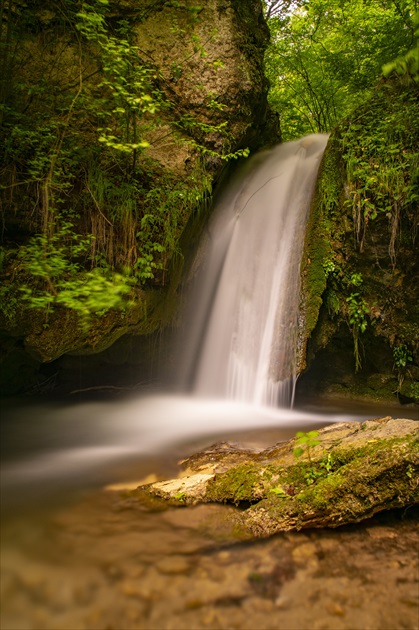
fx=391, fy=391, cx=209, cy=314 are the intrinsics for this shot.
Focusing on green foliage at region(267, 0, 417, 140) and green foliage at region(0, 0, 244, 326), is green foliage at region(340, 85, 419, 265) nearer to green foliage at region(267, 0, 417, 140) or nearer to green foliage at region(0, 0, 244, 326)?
green foliage at region(0, 0, 244, 326)

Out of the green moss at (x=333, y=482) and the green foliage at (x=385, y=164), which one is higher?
the green foliage at (x=385, y=164)

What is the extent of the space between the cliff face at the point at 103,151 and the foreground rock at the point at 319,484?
1.82 meters

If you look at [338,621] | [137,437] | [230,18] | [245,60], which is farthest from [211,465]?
[230,18]

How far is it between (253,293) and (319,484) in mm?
4013

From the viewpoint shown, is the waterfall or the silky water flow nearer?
the silky water flow

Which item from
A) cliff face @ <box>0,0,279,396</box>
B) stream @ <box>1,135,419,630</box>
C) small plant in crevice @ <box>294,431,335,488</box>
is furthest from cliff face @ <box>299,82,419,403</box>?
small plant in crevice @ <box>294,431,335,488</box>

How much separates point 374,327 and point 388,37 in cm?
634

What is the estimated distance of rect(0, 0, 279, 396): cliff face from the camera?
433 cm

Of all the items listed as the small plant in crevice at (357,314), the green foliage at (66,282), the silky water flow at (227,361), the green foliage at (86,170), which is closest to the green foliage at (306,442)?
the silky water flow at (227,361)

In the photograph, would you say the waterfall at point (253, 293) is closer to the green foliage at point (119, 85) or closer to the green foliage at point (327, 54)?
the green foliage at point (119, 85)

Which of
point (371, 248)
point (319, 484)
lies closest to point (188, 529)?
point (319, 484)

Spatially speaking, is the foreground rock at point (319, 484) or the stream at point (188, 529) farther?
the foreground rock at point (319, 484)

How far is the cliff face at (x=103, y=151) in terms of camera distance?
4328mm

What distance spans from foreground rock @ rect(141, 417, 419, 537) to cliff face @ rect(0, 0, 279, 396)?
1820 mm
